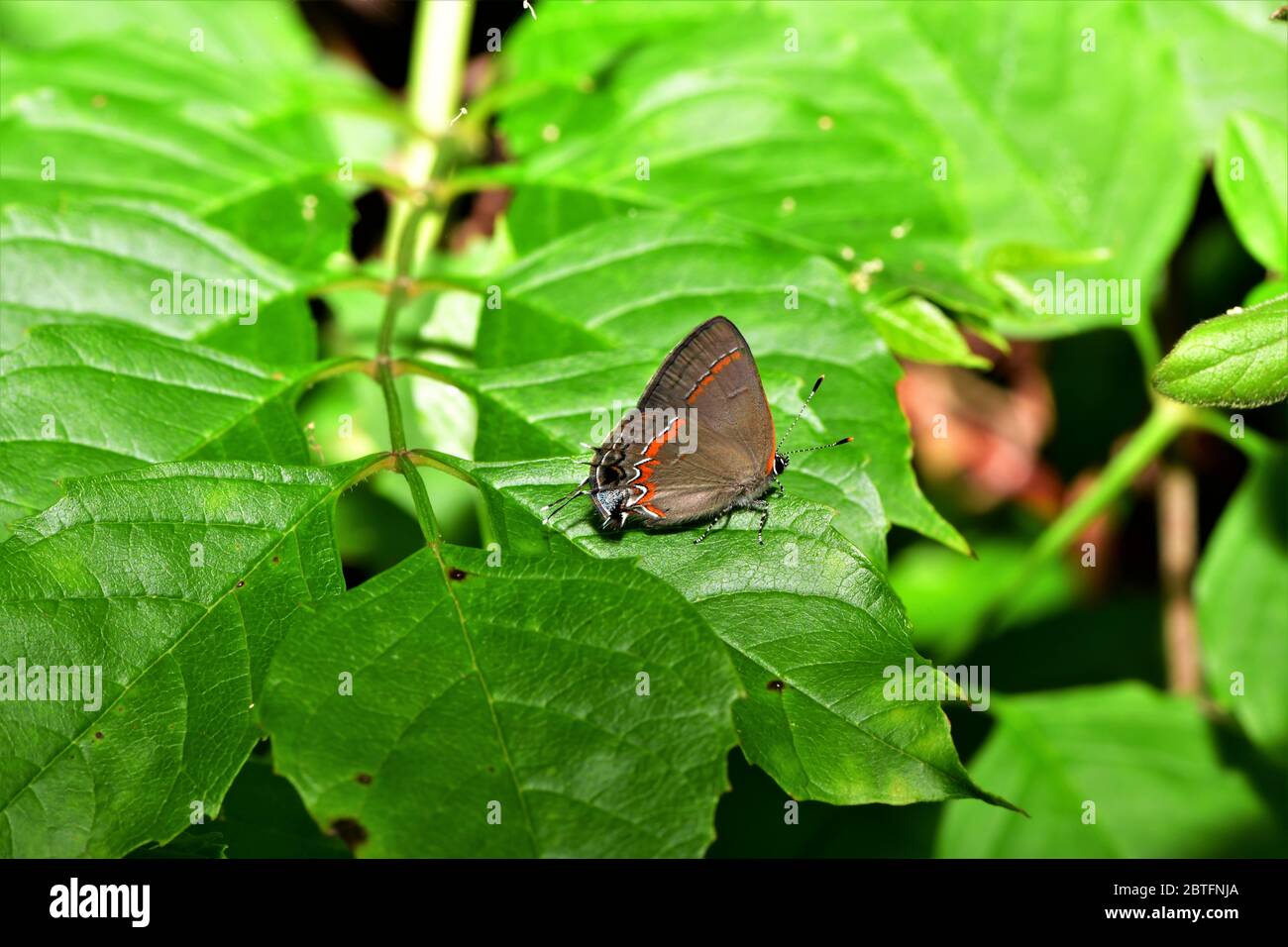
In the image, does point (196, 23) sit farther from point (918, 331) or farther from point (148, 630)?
point (148, 630)

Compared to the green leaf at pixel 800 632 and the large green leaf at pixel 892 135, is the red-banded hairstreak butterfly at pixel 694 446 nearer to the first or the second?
the green leaf at pixel 800 632

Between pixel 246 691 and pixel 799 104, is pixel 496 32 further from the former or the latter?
pixel 246 691

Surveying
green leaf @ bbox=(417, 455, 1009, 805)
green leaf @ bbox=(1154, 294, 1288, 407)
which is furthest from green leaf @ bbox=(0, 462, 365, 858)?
green leaf @ bbox=(1154, 294, 1288, 407)

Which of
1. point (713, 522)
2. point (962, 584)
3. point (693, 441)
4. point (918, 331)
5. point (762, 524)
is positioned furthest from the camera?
point (962, 584)

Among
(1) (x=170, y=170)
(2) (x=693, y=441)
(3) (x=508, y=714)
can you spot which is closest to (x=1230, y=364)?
(2) (x=693, y=441)

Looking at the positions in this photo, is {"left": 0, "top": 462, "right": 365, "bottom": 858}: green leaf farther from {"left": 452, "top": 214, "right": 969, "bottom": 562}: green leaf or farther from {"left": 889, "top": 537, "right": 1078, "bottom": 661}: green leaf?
{"left": 889, "top": 537, "right": 1078, "bottom": 661}: green leaf

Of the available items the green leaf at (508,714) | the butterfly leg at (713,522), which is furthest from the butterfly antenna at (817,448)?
the green leaf at (508,714)
